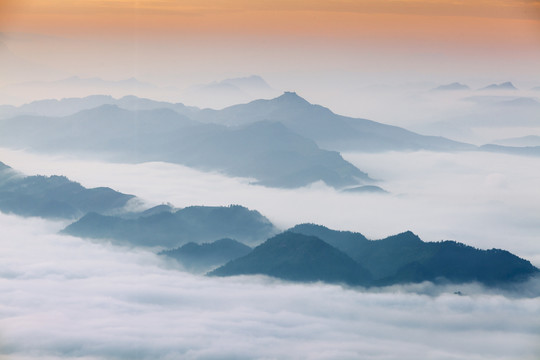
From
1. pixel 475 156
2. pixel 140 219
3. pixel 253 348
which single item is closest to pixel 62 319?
pixel 253 348

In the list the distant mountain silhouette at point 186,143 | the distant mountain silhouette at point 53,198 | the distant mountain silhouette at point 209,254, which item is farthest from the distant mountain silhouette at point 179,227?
the distant mountain silhouette at point 186,143

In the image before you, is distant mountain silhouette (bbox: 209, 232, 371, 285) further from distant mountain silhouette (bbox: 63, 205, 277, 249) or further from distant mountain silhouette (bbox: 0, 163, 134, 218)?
distant mountain silhouette (bbox: 0, 163, 134, 218)

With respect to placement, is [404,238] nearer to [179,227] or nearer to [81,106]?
[179,227]

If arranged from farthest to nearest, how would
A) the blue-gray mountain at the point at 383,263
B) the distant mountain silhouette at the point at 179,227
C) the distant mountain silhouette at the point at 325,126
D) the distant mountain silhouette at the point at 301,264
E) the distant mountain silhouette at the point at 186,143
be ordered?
the distant mountain silhouette at the point at 325,126 → the distant mountain silhouette at the point at 186,143 → the distant mountain silhouette at the point at 179,227 → the distant mountain silhouette at the point at 301,264 → the blue-gray mountain at the point at 383,263

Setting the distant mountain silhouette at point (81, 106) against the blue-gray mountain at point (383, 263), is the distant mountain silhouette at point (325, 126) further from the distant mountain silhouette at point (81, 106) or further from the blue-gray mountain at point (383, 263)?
the blue-gray mountain at point (383, 263)

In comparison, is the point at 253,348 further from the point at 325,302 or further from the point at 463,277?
the point at 463,277

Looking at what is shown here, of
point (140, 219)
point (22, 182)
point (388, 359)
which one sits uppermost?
point (22, 182)
